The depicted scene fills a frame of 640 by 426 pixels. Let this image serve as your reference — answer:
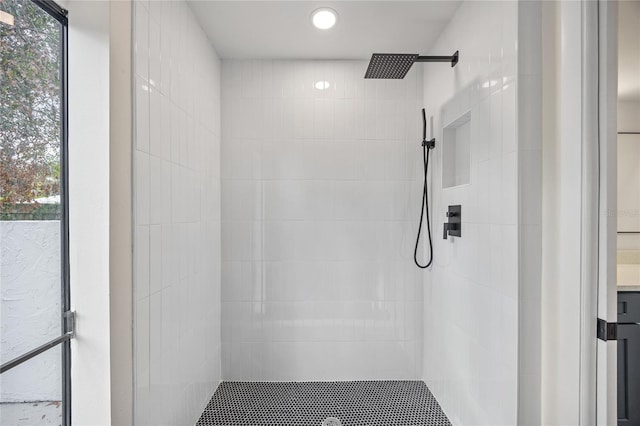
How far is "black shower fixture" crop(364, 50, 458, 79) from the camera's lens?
216 cm

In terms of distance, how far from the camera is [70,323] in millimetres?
1464

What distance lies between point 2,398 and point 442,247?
88.7 inches

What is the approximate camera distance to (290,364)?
9.86 ft

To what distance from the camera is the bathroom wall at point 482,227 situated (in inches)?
66.2

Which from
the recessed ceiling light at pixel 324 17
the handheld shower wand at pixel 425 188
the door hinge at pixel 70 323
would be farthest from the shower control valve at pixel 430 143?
the door hinge at pixel 70 323

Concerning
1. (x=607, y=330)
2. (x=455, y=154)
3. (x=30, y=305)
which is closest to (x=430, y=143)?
(x=455, y=154)

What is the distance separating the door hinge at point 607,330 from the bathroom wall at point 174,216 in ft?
5.67

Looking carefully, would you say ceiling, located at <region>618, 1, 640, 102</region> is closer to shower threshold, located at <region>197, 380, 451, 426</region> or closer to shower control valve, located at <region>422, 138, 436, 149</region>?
shower control valve, located at <region>422, 138, 436, 149</region>

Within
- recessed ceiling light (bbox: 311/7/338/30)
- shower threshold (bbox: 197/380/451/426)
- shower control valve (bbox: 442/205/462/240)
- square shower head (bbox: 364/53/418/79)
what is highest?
recessed ceiling light (bbox: 311/7/338/30)

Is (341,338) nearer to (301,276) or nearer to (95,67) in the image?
(301,276)

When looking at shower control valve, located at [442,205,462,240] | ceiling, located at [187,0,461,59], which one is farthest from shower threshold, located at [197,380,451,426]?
ceiling, located at [187,0,461,59]

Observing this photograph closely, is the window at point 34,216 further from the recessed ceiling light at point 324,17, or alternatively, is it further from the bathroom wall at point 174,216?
the recessed ceiling light at point 324,17

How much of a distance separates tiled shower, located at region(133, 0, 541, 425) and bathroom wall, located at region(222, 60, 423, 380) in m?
0.01

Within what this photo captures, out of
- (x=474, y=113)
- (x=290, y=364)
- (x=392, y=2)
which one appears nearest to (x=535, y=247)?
(x=474, y=113)
